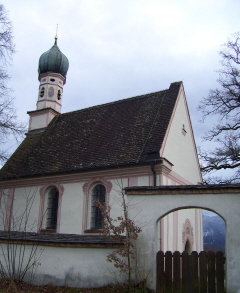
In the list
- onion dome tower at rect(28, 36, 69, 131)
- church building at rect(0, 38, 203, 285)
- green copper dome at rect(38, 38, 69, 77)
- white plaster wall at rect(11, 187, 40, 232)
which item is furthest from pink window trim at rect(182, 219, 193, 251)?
green copper dome at rect(38, 38, 69, 77)

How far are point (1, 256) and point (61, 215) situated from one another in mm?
5401

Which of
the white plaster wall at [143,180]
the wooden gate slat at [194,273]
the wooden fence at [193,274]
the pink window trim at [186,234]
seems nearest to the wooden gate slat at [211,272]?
the wooden fence at [193,274]

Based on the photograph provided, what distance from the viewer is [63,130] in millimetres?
21344

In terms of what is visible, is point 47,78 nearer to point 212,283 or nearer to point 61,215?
point 61,215

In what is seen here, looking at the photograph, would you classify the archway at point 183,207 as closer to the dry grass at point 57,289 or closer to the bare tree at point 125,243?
the bare tree at point 125,243

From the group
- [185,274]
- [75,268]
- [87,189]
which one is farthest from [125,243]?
[87,189]

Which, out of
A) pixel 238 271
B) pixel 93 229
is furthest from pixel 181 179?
pixel 238 271

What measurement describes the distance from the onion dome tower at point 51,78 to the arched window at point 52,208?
26.7 feet

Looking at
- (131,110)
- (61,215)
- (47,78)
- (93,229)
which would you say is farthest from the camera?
(47,78)

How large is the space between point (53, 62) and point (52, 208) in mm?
12544

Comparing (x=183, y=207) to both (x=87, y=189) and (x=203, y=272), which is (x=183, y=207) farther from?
(x=87, y=189)

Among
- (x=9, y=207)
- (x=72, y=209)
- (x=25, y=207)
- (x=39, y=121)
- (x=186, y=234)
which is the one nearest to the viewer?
(x=72, y=209)

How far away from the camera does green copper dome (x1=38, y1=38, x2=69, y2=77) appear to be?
25891 mm

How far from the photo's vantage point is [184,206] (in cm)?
915
